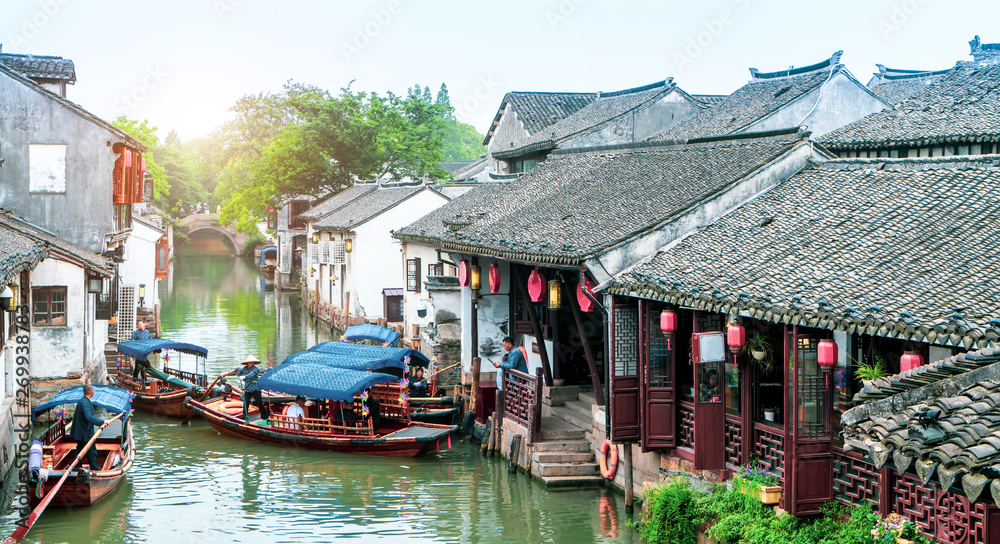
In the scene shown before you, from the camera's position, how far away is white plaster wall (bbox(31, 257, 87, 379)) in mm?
20484

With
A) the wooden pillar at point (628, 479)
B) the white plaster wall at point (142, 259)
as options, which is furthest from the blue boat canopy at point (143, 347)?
the wooden pillar at point (628, 479)

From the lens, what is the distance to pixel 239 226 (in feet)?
189

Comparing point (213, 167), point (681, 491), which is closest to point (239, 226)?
point (213, 167)

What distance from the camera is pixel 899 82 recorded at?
32.3 meters

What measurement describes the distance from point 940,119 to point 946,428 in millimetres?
14264

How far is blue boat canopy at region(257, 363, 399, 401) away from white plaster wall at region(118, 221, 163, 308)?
611 inches

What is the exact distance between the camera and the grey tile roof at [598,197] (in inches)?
591

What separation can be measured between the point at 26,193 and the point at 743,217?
1585 centimetres

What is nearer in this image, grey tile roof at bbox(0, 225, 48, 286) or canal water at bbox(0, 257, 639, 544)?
grey tile roof at bbox(0, 225, 48, 286)

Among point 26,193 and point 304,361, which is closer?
point 304,361

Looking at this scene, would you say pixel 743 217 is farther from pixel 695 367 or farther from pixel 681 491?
pixel 681 491

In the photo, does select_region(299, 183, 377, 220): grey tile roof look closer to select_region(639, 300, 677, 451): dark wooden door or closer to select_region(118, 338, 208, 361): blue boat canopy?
select_region(118, 338, 208, 361): blue boat canopy

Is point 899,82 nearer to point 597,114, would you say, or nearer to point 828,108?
point 828,108

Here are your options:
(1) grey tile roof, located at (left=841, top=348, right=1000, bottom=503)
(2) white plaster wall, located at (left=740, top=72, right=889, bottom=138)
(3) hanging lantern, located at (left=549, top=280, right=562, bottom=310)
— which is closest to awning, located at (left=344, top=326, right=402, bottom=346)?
(3) hanging lantern, located at (left=549, top=280, right=562, bottom=310)
